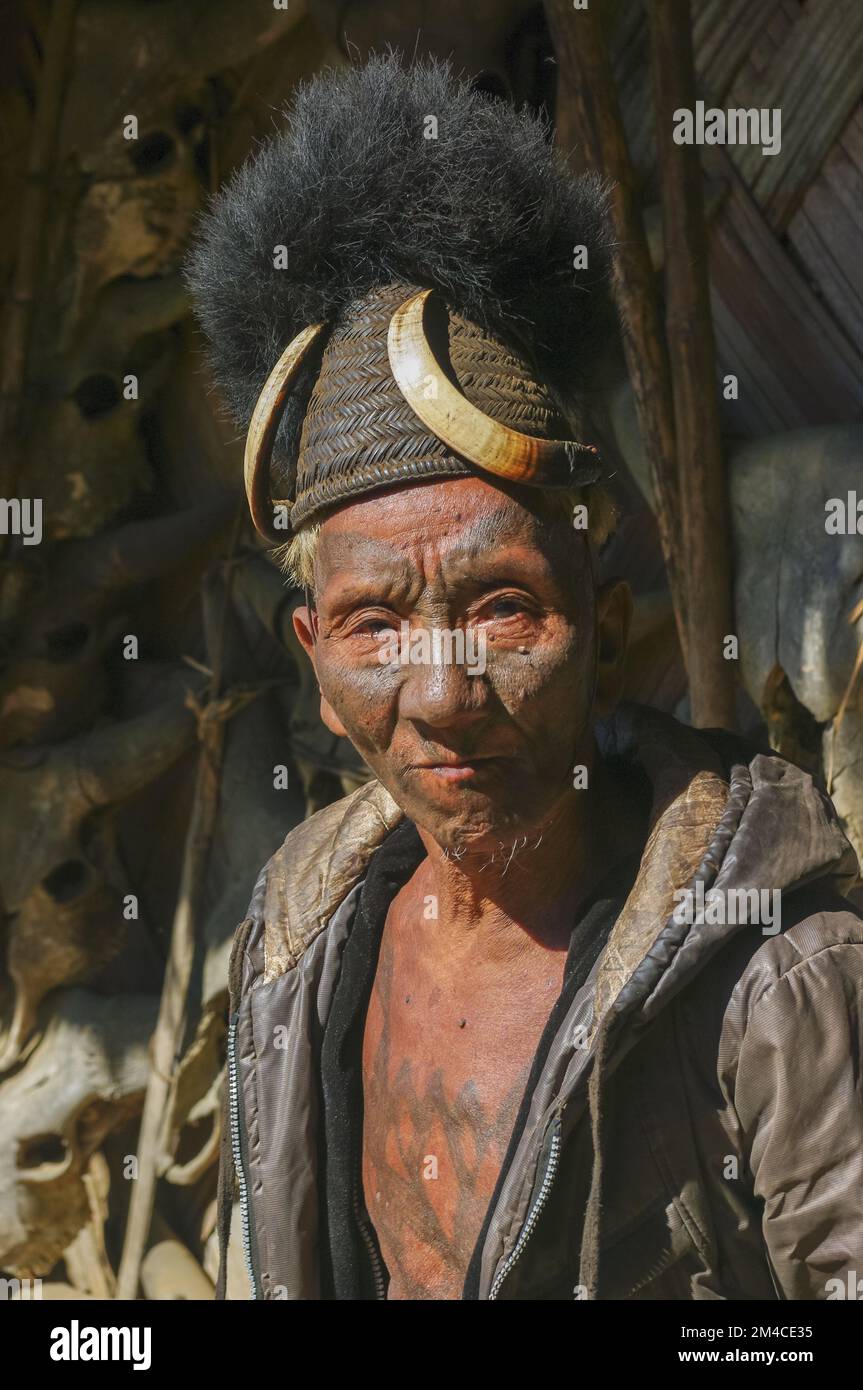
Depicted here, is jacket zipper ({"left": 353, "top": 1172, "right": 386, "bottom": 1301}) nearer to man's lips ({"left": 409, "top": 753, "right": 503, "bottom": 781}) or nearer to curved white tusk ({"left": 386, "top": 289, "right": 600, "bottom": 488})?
man's lips ({"left": 409, "top": 753, "right": 503, "bottom": 781})

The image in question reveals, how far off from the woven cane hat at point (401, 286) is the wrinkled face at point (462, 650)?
0.16 ft

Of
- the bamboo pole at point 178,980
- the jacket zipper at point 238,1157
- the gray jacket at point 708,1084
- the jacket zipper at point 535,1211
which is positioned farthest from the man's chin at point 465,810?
the bamboo pole at point 178,980

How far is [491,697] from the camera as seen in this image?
57.6 inches

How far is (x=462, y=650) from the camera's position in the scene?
1.46 metres

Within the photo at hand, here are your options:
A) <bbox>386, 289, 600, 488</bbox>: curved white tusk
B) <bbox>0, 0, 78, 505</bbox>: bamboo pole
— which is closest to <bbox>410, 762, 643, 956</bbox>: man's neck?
<bbox>386, 289, 600, 488</bbox>: curved white tusk

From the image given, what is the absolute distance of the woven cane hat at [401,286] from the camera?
4.98 feet

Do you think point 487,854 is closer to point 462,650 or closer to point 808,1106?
point 462,650

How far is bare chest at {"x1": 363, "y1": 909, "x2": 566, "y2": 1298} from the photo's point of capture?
1605 mm

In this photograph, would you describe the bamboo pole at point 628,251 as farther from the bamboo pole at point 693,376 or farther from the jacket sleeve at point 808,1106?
the jacket sleeve at point 808,1106

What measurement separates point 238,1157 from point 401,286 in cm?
97

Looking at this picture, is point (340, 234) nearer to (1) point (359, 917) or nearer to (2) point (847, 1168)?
(1) point (359, 917)

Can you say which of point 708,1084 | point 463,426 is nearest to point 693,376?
point 463,426

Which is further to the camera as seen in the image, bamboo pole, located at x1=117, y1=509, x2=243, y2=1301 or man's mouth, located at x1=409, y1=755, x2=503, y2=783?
bamboo pole, located at x1=117, y1=509, x2=243, y2=1301

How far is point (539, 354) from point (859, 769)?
1.14m
